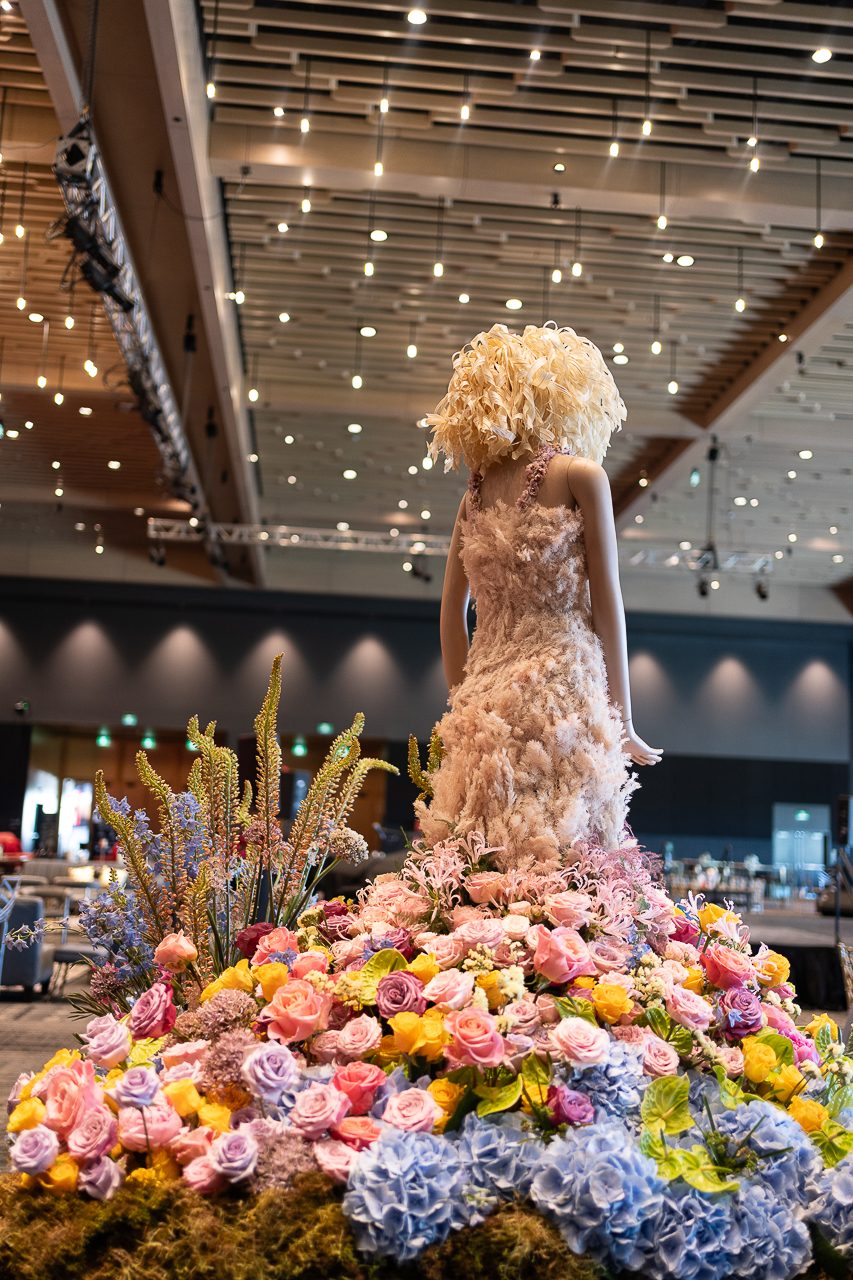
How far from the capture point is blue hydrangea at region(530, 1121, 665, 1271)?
150 cm

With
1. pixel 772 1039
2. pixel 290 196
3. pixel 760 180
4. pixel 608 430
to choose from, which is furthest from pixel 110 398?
pixel 772 1039

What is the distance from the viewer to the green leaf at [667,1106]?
5.52 ft

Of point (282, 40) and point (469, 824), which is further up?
point (282, 40)

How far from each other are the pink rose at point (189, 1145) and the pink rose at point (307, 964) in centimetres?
34

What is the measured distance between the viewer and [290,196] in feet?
28.0

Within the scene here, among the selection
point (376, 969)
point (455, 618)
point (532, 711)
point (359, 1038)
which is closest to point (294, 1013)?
point (359, 1038)

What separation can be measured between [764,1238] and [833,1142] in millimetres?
269

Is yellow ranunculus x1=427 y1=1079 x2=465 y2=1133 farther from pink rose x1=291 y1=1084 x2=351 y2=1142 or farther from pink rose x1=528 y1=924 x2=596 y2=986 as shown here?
pink rose x1=528 y1=924 x2=596 y2=986

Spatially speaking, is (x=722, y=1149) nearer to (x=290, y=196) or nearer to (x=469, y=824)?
(x=469, y=824)

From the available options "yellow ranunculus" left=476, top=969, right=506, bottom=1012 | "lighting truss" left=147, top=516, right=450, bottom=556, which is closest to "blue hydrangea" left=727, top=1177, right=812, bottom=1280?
"yellow ranunculus" left=476, top=969, right=506, bottom=1012

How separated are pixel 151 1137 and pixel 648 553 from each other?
49.8ft

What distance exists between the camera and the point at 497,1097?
167cm

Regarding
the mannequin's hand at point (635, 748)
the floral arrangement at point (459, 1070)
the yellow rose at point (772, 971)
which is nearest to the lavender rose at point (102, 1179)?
the floral arrangement at point (459, 1070)

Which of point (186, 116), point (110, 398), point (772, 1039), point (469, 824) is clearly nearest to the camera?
point (772, 1039)
